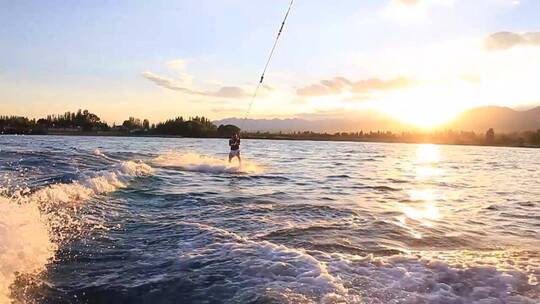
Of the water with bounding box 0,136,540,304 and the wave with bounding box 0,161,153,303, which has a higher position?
the wave with bounding box 0,161,153,303

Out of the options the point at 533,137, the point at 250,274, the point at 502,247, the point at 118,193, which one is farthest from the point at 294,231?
the point at 533,137

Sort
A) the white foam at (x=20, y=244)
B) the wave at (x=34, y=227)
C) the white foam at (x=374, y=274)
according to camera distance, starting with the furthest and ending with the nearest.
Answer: the wave at (x=34, y=227) → the white foam at (x=20, y=244) → the white foam at (x=374, y=274)

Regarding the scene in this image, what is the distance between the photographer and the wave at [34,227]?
6570mm

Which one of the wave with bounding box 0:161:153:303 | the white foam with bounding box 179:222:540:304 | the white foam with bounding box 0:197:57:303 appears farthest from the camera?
the wave with bounding box 0:161:153:303

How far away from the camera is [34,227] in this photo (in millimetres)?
8172

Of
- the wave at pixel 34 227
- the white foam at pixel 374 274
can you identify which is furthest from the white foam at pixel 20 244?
the white foam at pixel 374 274

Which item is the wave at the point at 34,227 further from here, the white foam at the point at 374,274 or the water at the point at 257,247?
the white foam at the point at 374,274

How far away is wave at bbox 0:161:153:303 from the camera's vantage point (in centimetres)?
657

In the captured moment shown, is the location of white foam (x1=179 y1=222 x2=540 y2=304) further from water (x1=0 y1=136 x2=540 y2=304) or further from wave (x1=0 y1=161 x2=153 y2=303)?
wave (x1=0 y1=161 x2=153 y2=303)

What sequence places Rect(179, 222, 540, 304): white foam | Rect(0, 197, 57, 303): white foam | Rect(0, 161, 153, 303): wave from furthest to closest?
Rect(0, 161, 153, 303): wave → Rect(0, 197, 57, 303): white foam → Rect(179, 222, 540, 304): white foam

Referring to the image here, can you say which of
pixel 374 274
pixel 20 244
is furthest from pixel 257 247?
pixel 20 244

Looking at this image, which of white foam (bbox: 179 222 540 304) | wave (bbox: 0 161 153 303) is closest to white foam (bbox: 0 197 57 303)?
wave (bbox: 0 161 153 303)

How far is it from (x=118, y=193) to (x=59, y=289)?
9459 millimetres

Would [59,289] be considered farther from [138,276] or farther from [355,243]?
[355,243]
